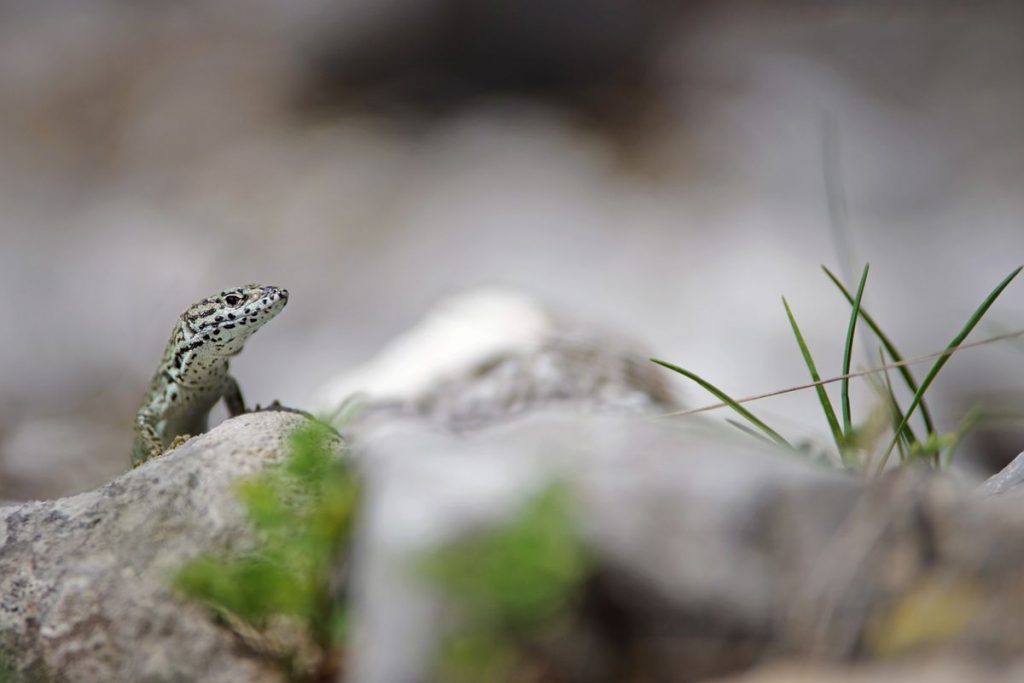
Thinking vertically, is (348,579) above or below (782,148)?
below

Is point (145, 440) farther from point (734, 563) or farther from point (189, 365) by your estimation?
point (734, 563)

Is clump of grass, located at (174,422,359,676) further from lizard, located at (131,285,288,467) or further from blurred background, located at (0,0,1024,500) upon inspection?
blurred background, located at (0,0,1024,500)

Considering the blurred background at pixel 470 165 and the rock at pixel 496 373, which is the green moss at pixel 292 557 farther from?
the blurred background at pixel 470 165

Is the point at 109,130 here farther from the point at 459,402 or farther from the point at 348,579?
the point at 348,579

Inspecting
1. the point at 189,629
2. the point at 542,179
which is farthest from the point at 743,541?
the point at 542,179

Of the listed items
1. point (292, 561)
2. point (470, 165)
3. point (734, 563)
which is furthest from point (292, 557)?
point (470, 165)

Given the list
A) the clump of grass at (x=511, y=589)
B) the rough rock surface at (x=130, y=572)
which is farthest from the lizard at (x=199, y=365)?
the clump of grass at (x=511, y=589)
